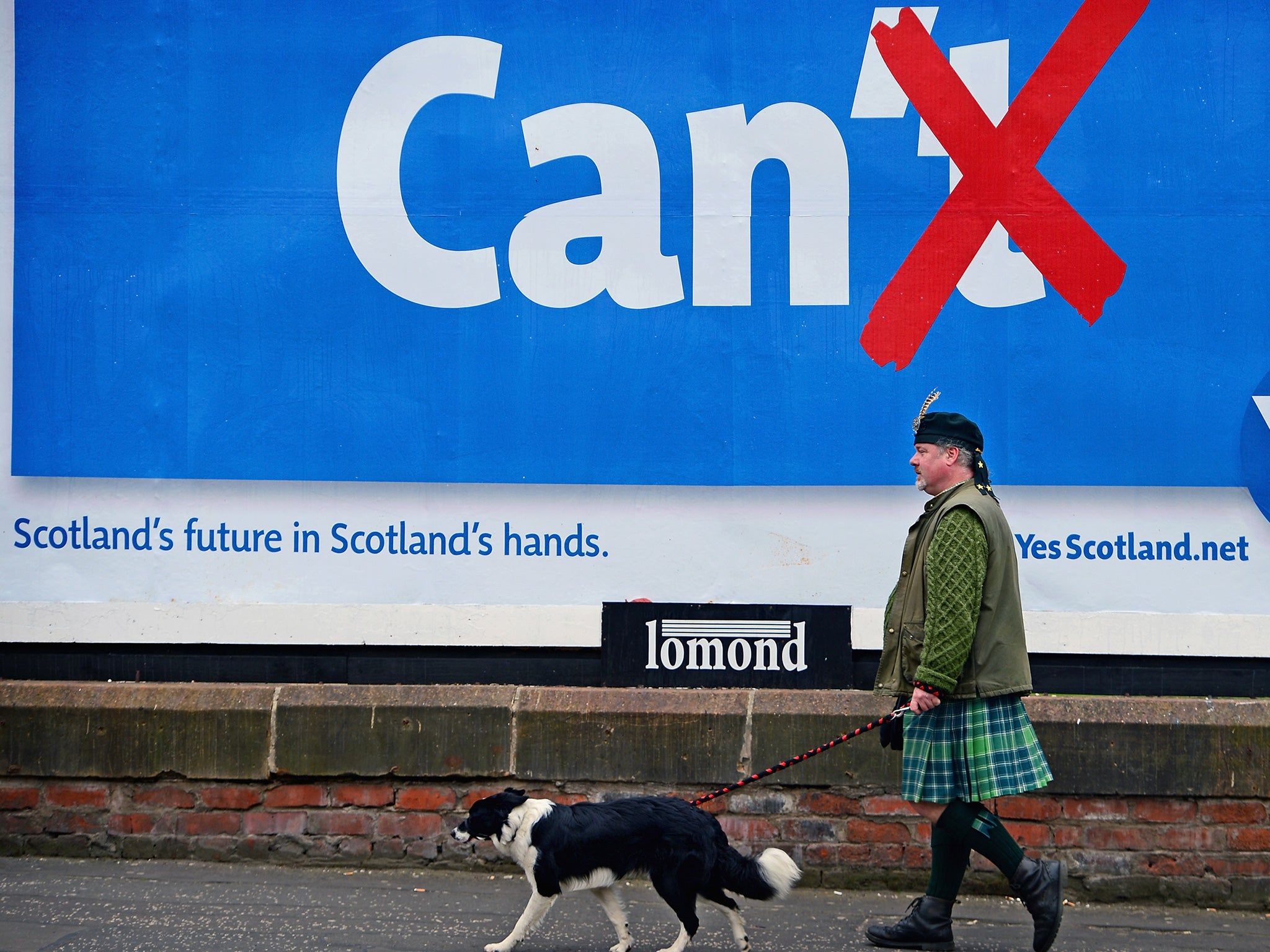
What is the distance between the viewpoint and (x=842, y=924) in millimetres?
4859

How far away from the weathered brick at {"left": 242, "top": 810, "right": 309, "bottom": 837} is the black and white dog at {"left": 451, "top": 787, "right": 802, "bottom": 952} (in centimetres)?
154

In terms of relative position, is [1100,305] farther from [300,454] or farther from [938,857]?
[300,454]

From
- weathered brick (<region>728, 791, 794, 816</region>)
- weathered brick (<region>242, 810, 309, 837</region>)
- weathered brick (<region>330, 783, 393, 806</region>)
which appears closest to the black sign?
weathered brick (<region>728, 791, 794, 816</region>)

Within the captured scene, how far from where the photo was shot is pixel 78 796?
557cm

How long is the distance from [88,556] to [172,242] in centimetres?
147

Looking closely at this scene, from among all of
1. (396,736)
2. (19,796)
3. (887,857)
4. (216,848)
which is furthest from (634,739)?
(19,796)

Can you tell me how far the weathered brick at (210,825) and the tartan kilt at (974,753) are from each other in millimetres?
2916

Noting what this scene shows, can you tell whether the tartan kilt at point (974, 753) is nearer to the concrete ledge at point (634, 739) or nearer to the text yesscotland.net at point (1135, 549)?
the concrete ledge at point (634, 739)

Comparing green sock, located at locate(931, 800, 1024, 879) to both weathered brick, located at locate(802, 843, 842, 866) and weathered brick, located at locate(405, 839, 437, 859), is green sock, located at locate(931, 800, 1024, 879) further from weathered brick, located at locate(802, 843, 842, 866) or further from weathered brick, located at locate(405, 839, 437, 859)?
weathered brick, located at locate(405, 839, 437, 859)

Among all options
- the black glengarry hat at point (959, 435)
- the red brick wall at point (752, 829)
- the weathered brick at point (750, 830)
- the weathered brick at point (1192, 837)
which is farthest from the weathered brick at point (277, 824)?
the weathered brick at point (1192, 837)

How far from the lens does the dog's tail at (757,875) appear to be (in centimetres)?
423

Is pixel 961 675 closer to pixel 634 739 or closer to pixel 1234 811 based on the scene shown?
pixel 634 739

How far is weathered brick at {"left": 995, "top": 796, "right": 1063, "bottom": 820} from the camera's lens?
523 cm

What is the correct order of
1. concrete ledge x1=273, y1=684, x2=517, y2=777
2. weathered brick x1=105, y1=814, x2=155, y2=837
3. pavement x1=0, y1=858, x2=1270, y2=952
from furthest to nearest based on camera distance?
1. weathered brick x1=105, y1=814, x2=155, y2=837
2. concrete ledge x1=273, y1=684, x2=517, y2=777
3. pavement x1=0, y1=858, x2=1270, y2=952
